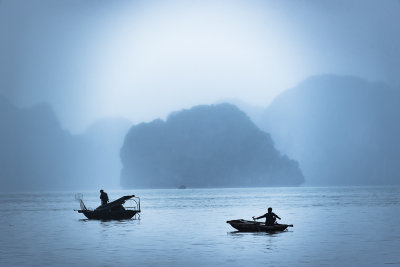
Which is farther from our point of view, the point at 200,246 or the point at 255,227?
the point at 255,227

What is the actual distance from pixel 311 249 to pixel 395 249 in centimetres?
556

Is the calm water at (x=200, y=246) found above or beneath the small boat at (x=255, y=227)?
beneath

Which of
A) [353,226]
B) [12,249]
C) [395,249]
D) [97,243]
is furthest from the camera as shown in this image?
[353,226]

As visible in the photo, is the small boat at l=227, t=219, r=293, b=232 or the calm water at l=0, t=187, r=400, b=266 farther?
the small boat at l=227, t=219, r=293, b=232

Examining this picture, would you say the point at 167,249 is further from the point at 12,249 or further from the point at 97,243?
the point at 12,249

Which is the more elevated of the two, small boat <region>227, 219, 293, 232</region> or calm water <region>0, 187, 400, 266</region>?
small boat <region>227, 219, 293, 232</region>

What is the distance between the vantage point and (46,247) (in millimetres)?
46844

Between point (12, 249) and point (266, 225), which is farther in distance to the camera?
point (266, 225)

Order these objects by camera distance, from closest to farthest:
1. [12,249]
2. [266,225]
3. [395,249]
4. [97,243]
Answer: [395,249], [12,249], [97,243], [266,225]

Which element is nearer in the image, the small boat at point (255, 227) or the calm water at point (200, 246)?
the calm water at point (200, 246)

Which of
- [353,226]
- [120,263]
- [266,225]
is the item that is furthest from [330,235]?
[120,263]

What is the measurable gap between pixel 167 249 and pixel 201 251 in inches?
118

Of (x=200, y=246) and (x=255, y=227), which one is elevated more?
(x=255, y=227)

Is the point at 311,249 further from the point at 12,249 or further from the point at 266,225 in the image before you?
the point at 12,249
